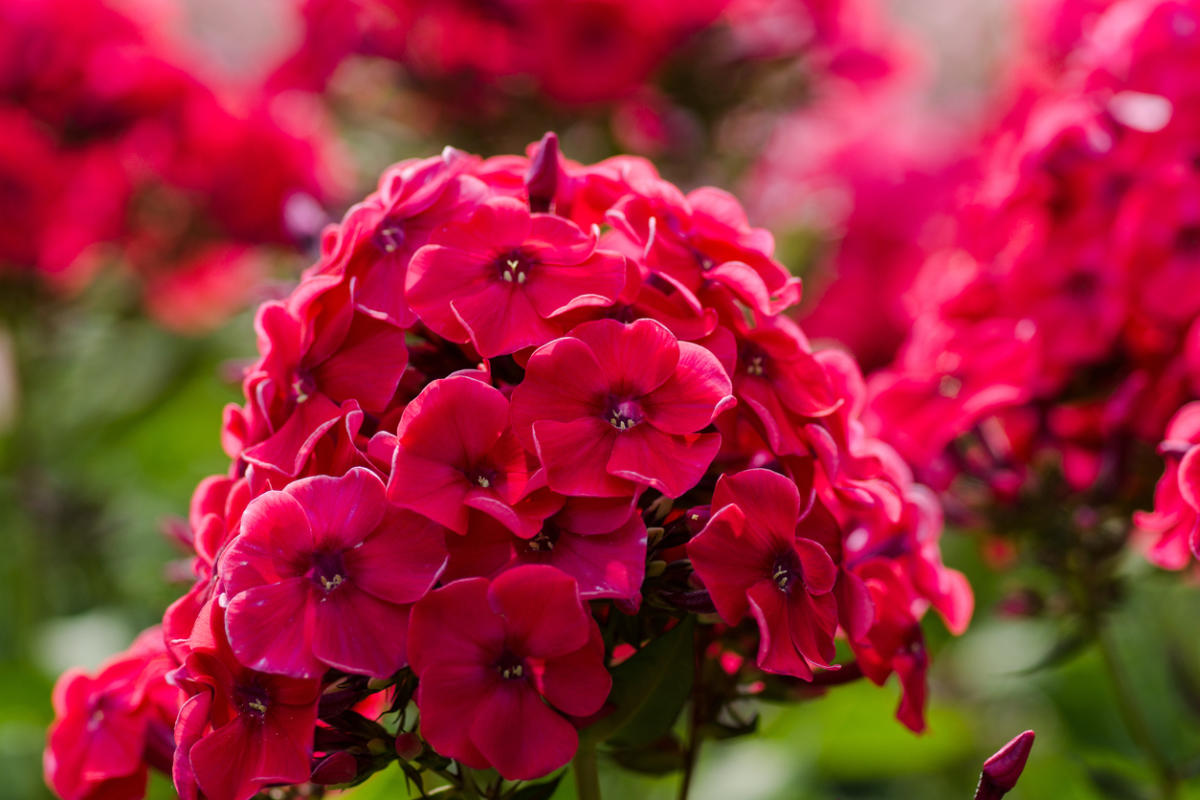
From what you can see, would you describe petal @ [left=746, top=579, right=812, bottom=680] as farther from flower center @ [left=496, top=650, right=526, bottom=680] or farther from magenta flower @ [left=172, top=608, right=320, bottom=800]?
magenta flower @ [left=172, top=608, right=320, bottom=800]

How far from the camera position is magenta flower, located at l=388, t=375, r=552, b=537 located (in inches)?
27.4

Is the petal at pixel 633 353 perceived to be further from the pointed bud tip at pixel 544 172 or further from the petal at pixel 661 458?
the pointed bud tip at pixel 544 172

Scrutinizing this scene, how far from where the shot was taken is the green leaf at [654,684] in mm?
772

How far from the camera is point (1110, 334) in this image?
3.83ft

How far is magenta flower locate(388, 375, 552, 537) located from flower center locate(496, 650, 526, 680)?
0.27ft

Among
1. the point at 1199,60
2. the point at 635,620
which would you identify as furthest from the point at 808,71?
the point at 635,620

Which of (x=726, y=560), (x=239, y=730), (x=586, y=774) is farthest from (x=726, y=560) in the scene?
(x=239, y=730)

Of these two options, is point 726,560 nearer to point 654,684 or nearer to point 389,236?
point 654,684

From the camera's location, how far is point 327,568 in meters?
0.71

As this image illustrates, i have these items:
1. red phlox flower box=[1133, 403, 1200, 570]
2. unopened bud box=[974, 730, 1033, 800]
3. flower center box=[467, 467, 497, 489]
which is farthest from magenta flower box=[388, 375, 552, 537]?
red phlox flower box=[1133, 403, 1200, 570]

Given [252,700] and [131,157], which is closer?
[252,700]

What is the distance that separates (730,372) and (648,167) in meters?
0.25

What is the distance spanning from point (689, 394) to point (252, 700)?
0.33 metres

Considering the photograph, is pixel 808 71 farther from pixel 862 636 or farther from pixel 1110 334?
pixel 862 636
